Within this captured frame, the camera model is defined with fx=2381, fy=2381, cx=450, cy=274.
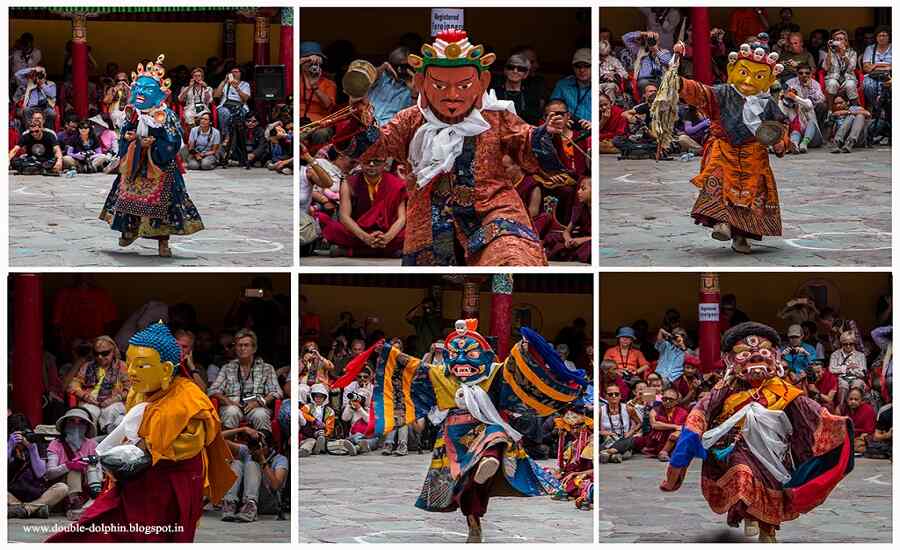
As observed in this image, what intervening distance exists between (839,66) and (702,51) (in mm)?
1135

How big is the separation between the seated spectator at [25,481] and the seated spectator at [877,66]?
7.32 meters

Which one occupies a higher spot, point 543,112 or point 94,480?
point 543,112

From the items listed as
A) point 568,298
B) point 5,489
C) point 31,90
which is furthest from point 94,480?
point 568,298

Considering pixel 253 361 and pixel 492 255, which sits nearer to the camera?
pixel 492 255

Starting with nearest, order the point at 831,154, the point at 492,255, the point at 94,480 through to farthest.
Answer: the point at 492,255 → the point at 94,480 → the point at 831,154

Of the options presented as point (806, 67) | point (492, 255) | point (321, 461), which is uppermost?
point (806, 67)

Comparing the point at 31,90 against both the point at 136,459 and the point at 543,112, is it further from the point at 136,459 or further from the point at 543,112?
the point at 136,459

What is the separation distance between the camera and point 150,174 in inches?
564

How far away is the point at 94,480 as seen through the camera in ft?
46.4

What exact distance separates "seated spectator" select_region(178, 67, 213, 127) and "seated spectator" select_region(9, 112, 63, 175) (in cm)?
105

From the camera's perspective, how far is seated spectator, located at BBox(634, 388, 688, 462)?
16109mm

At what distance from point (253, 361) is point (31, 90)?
4426 millimetres

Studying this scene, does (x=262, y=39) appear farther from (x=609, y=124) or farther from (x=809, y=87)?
(x=809, y=87)

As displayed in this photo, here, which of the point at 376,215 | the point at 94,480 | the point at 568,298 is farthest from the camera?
the point at 568,298
